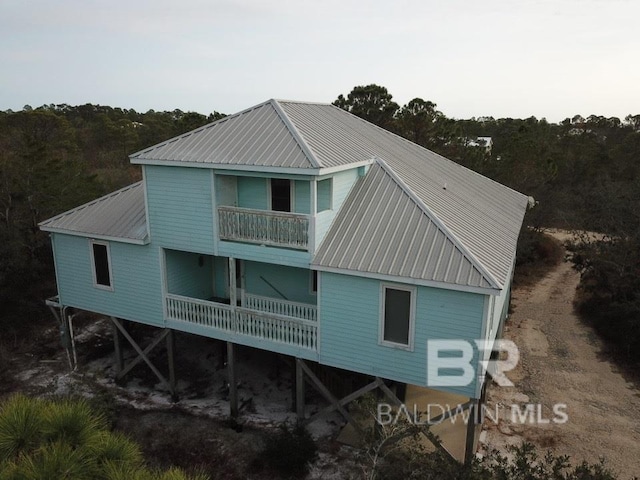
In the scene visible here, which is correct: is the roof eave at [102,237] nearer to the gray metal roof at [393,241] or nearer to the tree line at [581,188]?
the gray metal roof at [393,241]

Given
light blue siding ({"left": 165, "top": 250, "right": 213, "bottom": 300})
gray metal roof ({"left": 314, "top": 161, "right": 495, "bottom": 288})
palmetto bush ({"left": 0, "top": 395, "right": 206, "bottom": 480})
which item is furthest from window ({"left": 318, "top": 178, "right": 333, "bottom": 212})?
palmetto bush ({"left": 0, "top": 395, "right": 206, "bottom": 480})

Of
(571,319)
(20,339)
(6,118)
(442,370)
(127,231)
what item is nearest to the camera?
(442,370)

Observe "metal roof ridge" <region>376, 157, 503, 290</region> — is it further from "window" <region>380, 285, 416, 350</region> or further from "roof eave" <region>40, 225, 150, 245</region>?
"roof eave" <region>40, 225, 150, 245</region>

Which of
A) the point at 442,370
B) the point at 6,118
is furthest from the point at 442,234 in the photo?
the point at 6,118

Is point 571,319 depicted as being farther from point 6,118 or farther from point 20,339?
point 6,118

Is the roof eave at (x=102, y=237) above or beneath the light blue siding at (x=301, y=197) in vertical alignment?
beneath

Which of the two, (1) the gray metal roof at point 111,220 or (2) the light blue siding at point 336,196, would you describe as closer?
(2) the light blue siding at point 336,196

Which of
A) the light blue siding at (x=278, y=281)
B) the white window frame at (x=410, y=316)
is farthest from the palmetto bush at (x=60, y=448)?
the light blue siding at (x=278, y=281)

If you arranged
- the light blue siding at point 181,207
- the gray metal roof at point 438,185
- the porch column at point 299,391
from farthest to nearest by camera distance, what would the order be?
the porch column at point 299,391, the light blue siding at point 181,207, the gray metal roof at point 438,185

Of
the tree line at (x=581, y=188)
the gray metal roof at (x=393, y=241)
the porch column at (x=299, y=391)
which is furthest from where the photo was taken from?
the tree line at (x=581, y=188)
